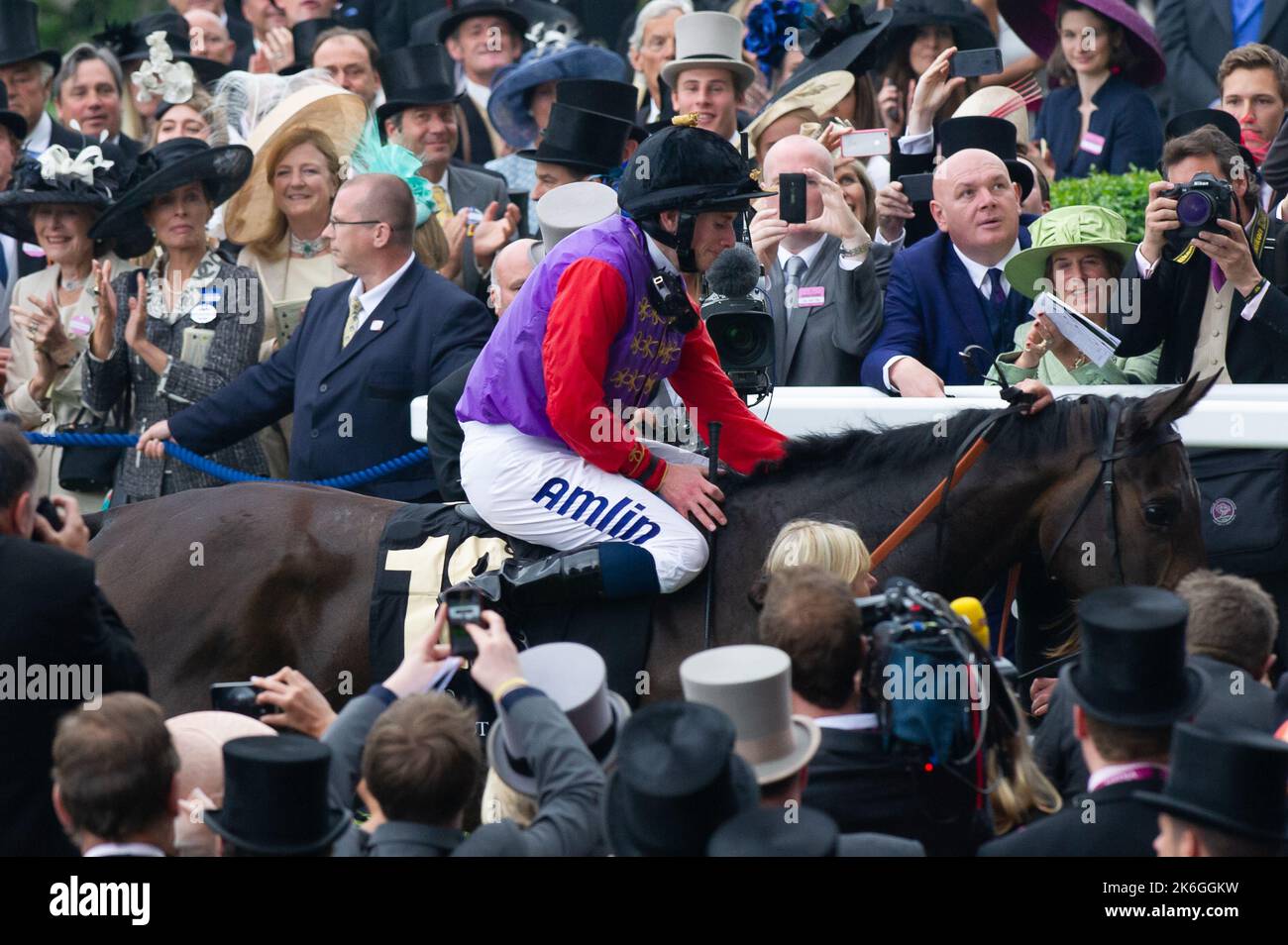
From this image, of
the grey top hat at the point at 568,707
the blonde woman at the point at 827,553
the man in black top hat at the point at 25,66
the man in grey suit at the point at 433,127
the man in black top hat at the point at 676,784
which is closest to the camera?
the man in black top hat at the point at 676,784

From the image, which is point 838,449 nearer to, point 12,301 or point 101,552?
point 101,552

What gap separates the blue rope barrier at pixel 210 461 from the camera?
24.2ft

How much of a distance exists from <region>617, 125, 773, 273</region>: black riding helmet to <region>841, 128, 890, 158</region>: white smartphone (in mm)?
2730

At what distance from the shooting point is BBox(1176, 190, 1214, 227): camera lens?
6461 millimetres

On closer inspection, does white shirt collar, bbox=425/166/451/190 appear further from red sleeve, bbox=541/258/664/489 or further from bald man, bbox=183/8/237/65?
red sleeve, bbox=541/258/664/489

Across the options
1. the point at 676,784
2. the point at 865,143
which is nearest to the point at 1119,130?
the point at 865,143

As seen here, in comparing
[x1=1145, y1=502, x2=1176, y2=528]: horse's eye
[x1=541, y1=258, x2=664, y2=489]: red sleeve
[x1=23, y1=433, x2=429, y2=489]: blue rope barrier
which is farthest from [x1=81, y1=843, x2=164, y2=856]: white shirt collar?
[x1=23, y1=433, x2=429, y2=489]: blue rope barrier

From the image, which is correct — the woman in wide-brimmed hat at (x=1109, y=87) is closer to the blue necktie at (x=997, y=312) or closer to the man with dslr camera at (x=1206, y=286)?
the blue necktie at (x=997, y=312)

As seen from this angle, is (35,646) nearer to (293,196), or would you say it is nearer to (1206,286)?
(1206,286)

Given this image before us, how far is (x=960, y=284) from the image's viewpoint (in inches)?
284

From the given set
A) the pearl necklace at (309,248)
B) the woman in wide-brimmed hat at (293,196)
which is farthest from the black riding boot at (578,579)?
the pearl necklace at (309,248)

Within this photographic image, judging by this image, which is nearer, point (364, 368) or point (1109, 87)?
point (364, 368)

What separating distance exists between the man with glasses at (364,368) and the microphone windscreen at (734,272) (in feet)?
5.30

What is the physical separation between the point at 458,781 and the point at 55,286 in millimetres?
6298
